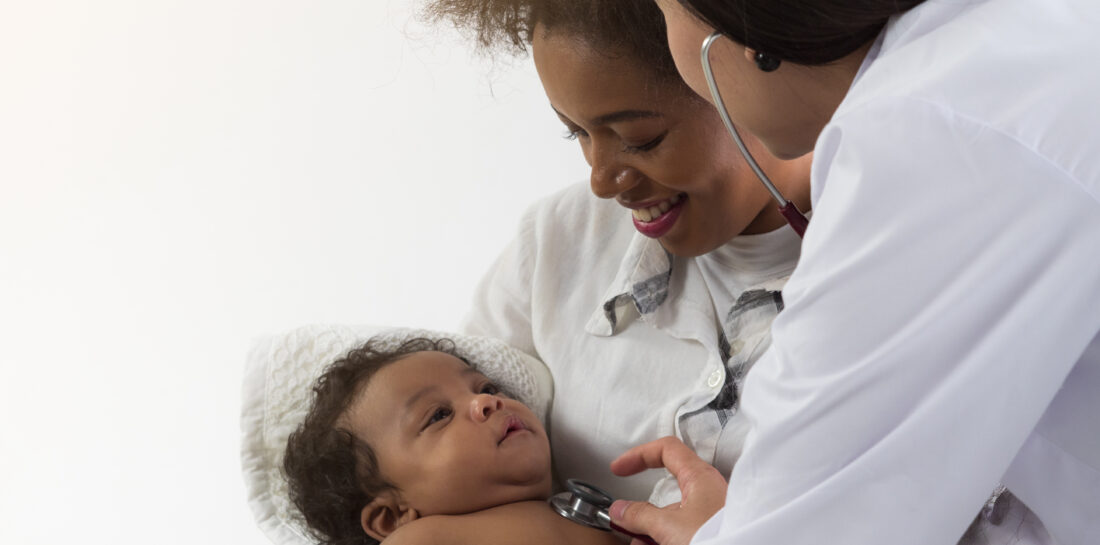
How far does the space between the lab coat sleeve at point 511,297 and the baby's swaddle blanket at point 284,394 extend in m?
0.06

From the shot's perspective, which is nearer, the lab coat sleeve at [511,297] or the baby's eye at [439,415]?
the baby's eye at [439,415]

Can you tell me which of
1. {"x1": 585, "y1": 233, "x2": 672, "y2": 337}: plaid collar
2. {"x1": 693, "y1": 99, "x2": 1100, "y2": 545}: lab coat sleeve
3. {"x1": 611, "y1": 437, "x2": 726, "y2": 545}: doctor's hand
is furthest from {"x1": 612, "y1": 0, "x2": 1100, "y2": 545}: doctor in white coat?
{"x1": 585, "y1": 233, "x2": 672, "y2": 337}: plaid collar

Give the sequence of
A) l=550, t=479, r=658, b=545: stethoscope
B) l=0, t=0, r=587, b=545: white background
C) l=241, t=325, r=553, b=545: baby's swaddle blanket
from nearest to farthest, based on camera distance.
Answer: l=550, t=479, r=658, b=545: stethoscope, l=241, t=325, r=553, b=545: baby's swaddle blanket, l=0, t=0, r=587, b=545: white background

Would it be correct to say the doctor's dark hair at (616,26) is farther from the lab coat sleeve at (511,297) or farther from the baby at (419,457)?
the baby at (419,457)

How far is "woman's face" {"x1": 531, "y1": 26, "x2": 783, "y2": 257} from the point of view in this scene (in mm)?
1473

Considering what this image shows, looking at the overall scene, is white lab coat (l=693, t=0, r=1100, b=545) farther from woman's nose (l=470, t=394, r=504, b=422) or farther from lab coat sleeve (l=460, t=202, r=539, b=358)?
lab coat sleeve (l=460, t=202, r=539, b=358)

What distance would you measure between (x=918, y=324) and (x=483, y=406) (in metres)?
0.99

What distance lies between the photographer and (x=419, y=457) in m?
1.75

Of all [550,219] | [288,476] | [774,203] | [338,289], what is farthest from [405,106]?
[774,203]

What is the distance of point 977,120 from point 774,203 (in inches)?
30.4

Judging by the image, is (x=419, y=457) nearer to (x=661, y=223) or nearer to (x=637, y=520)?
(x=637, y=520)

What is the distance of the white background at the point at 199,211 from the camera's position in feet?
9.16

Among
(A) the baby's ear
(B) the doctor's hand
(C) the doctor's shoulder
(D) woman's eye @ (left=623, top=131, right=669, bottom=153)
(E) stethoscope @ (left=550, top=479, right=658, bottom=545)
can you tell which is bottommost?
(A) the baby's ear

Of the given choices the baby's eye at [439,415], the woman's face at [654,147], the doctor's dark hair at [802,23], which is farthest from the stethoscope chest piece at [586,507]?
the doctor's dark hair at [802,23]
